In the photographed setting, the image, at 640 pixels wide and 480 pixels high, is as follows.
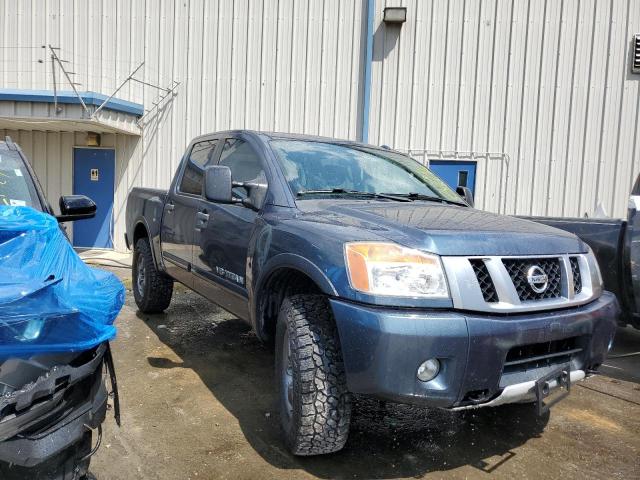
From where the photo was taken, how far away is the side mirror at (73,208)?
329 centimetres

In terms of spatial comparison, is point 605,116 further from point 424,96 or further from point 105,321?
point 105,321

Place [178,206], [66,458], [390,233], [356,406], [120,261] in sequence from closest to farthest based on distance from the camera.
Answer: [66,458]
[390,233]
[356,406]
[178,206]
[120,261]

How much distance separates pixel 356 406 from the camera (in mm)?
3613

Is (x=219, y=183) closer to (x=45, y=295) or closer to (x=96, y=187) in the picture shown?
(x=45, y=295)

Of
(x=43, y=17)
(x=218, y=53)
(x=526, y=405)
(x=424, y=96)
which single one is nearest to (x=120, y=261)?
(x=218, y=53)

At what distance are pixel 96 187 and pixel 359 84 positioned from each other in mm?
5783

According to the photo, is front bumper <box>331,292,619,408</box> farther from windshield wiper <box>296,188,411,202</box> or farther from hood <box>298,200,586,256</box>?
windshield wiper <box>296,188,411,202</box>

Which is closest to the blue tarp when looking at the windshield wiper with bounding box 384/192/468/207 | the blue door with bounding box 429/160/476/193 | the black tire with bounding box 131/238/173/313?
the windshield wiper with bounding box 384/192/468/207

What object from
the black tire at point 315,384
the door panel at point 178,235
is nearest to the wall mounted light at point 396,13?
the door panel at point 178,235

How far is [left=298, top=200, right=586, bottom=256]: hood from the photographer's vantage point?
246cm

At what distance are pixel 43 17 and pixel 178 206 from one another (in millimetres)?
8470

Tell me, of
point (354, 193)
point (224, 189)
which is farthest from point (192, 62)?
point (354, 193)

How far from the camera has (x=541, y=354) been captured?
2.59m

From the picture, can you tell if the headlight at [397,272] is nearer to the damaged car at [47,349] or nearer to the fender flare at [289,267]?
the fender flare at [289,267]
